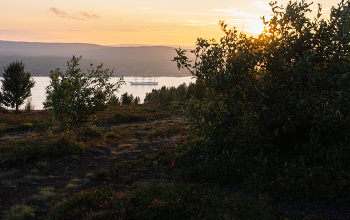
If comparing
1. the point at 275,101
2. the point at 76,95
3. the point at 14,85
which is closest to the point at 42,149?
the point at 76,95

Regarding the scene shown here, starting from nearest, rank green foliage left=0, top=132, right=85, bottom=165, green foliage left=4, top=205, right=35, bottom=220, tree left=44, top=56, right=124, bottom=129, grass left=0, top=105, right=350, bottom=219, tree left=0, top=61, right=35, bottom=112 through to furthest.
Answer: grass left=0, top=105, right=350, bottom=219 < green foliage left=4, top=205, right=35, bottom=220 < green foliage left=0, top=132, right=85, bottom=165 < tree left=44, top=56, right=124, bottom=129 < tree left=0, top=61, right=35, bottom=112

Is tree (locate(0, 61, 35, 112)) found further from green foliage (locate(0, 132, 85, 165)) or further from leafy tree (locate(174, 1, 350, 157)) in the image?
leafy tree (locate(174, 1, 350, 157))

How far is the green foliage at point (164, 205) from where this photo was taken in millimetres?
6121

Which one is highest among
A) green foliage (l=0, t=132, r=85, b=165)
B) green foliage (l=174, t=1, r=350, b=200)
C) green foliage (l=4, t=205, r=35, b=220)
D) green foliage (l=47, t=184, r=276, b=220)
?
green foliage (l=174, t=1, r=350, b=200)

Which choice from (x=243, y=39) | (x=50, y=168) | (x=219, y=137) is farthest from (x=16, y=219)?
(x=243, y=39)

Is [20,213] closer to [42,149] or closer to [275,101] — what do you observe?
[42,149]

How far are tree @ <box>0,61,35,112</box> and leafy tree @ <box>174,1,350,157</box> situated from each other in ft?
144

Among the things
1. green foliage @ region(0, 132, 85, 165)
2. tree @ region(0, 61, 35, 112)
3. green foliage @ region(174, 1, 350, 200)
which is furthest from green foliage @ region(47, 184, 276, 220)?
tree @ region(0, 61, 35, 112)

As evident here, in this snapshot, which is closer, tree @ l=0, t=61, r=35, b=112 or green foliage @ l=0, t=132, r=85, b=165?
green foliage @ l=0, t=132, r=85, b=165

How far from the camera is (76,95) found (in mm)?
15758

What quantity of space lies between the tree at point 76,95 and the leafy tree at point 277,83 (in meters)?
7.96

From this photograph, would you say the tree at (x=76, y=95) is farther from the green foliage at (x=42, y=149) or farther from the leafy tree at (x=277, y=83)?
the leafy tree at (x=277, y=83)

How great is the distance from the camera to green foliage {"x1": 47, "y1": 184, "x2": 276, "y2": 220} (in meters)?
6.12

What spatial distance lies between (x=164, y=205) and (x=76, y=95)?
1153 cm
